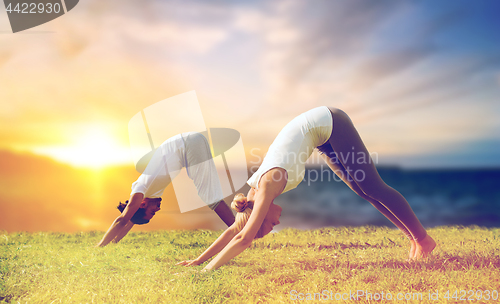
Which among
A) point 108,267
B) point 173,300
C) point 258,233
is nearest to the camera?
point 173,300

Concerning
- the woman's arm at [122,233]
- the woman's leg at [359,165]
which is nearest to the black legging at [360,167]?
the woman's leg at [359,165]

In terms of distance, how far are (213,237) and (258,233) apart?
2.62 metres

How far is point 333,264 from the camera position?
11.1 feet

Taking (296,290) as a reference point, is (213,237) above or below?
below

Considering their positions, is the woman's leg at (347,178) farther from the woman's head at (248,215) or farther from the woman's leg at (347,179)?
the woman's head at (248,215)

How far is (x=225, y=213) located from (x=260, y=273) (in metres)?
1.75

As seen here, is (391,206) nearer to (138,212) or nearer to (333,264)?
(333,264)

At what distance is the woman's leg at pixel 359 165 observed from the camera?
10.9ft

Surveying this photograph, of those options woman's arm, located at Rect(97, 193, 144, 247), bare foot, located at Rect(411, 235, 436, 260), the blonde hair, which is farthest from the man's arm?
bare foot, located at Rect(411, 235, 436, 260)

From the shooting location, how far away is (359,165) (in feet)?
10.9

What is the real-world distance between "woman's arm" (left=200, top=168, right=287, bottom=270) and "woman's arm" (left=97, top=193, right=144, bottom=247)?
91.8 inches

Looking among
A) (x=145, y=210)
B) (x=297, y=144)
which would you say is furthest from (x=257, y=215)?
(x=145, y=210)

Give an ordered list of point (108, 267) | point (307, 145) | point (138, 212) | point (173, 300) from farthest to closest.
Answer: point (138, 212), point (108, 267), point (307, 145), point (173, 300)

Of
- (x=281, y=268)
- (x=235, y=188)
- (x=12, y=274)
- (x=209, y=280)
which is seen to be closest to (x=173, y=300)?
(x=209, y=280)
